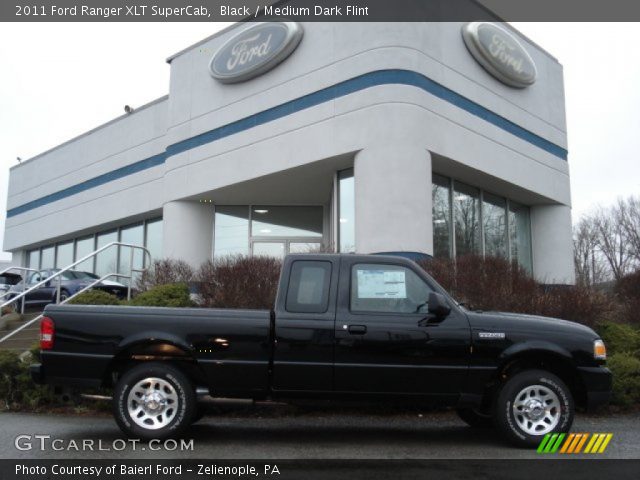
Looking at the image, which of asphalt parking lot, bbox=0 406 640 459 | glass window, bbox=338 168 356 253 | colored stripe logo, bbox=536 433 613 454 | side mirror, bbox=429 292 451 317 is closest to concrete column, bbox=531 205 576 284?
glass window, bbox=338 168 356 253

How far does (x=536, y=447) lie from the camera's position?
5953 mm

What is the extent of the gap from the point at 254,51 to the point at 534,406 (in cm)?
1347

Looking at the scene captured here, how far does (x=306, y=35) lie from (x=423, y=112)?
4026mm

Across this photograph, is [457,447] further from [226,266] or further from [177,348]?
[226,266]

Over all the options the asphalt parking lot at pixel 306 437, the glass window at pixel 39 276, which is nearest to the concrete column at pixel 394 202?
the asphalt parking lot at pixel 306 437

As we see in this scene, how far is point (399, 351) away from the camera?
19.8ft

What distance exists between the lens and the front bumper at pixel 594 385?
20.0ft

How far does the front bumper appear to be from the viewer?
241 inches

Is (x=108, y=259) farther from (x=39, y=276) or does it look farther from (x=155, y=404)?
(x=155, y=404)

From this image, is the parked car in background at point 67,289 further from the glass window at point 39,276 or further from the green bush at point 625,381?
the green bush at point 625,381

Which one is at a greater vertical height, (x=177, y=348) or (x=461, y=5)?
(x=461, y=5)

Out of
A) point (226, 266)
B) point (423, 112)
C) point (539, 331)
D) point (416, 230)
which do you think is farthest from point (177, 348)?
point (423, 112)

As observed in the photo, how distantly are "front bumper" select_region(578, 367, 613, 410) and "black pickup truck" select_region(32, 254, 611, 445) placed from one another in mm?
12

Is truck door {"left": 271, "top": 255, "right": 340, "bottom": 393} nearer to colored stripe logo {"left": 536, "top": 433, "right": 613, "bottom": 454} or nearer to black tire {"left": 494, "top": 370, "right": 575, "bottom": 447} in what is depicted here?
black tire {"left": 494, "top": 370, "right": 575, "bottom": 447}
